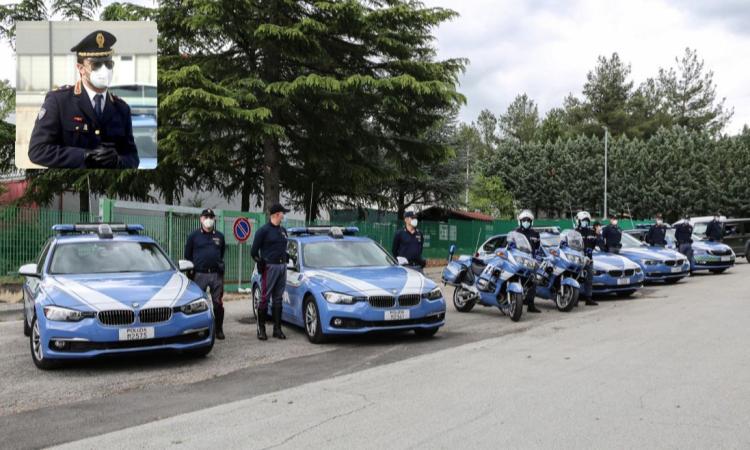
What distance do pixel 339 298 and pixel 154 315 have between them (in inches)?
102

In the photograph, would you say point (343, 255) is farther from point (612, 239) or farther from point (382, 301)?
point (612, 239)

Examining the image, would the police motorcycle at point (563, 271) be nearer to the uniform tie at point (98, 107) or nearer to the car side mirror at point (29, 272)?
the car side mirror at point (29, 272)

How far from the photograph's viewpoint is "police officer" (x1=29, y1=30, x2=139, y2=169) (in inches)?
715

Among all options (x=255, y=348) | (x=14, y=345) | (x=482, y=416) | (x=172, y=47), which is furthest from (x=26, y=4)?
(x=482, y=416)

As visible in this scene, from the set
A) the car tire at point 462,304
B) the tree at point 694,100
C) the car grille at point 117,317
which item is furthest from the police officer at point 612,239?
the tree at point 694,100

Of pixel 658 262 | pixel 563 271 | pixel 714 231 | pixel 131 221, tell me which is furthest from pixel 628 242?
pixel 131 221

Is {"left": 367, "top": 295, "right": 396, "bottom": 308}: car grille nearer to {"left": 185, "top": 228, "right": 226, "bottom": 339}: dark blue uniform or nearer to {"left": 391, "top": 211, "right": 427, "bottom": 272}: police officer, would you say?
{"left": 185, "top": 228, "right": 226, "bottom": 339}: dark blue uniform

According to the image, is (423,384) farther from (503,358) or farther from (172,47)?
(172,47)

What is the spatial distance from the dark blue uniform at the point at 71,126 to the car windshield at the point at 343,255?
9246mm

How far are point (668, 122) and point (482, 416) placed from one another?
2904 inches

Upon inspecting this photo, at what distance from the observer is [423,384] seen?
7418 mm

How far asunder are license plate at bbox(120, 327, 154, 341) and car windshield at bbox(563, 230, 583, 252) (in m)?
9.00

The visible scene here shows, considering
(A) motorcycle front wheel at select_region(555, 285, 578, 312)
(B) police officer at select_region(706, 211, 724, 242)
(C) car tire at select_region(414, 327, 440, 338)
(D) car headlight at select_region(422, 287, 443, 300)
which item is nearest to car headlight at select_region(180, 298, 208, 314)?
(D) car headlight at select_region(422, 287, 443, 300)

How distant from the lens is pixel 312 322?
34.0 feet
